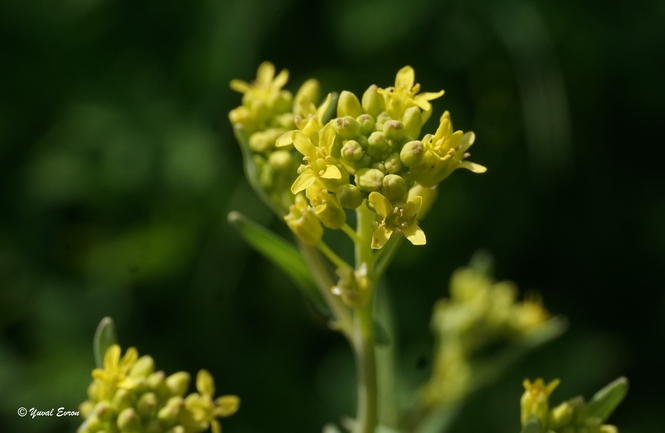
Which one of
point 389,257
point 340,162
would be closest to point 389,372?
point 389,257

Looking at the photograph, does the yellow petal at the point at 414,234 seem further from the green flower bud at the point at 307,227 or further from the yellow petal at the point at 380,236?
the green flower bud at the point at 307,227

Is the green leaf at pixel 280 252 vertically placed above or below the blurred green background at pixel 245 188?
below

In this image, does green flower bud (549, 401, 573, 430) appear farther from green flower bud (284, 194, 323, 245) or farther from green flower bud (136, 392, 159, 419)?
green flower bud (136, 392, 159, 419)

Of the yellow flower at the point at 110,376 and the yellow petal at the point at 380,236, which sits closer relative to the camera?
the yellow petal at the point at 380,236

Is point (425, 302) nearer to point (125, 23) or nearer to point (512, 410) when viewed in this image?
point (512, 410)

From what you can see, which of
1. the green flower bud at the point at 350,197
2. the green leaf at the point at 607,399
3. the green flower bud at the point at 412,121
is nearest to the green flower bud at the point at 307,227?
the green flower bud at the point at 350,197

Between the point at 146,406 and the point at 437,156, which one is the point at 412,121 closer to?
the point at 437,156

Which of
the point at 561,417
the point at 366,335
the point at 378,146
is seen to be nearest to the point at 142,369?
the point at 366,335
